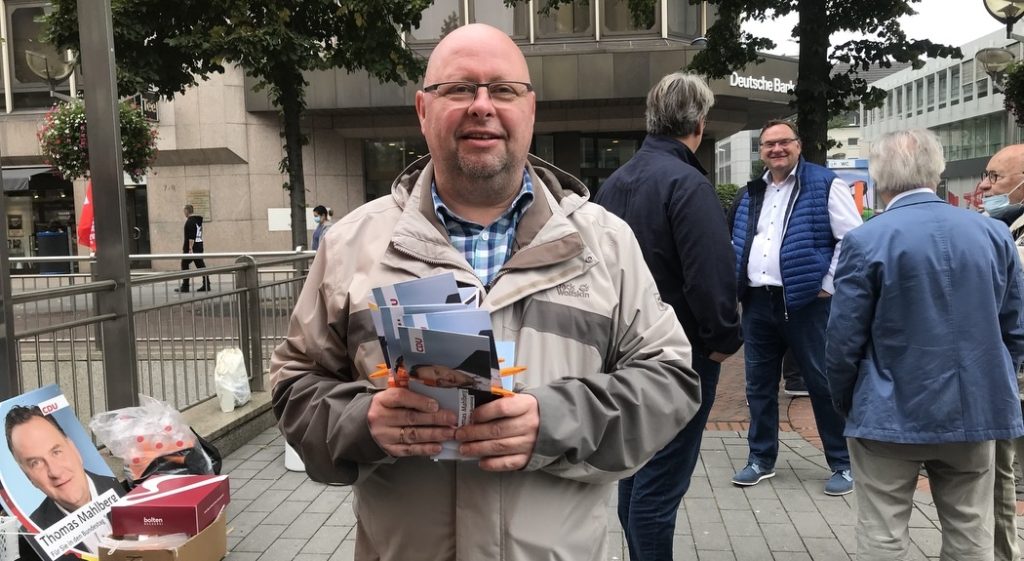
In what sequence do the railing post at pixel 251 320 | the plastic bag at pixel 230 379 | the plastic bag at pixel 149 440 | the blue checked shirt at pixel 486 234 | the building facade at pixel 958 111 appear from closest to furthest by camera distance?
the blue checked shirt at pixel 486 234, the plastic bag at pixel 149 440, the plastic bag at pixel 230 379, the railing post at pixel 251 320, the building facade at pixel 958 111

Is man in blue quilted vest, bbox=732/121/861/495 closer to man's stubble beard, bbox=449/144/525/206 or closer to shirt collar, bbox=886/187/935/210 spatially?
shirt collar, bbox=886/187/935/210

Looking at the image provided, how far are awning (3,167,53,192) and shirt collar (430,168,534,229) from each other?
2375cm

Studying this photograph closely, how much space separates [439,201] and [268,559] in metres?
2.84

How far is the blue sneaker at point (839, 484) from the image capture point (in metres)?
4.73

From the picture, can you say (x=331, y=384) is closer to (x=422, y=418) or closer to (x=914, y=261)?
(x=422, y=418)

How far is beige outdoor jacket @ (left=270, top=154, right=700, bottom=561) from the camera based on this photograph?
1.66 metres

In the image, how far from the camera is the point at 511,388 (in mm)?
1540

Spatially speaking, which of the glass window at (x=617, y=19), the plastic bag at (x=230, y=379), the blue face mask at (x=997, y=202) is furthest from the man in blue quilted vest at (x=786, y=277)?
the glass window at (x=617, y=19)

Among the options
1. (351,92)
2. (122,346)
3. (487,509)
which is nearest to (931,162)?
(487,509)

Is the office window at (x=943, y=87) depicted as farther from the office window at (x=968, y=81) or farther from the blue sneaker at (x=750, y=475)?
the blue sneaker at (x=750, y=475)

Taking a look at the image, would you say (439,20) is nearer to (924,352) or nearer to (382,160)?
(382,160)

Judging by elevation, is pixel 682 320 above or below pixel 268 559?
above

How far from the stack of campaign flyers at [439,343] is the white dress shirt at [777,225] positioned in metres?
3.53

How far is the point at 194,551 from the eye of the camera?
352 cm
